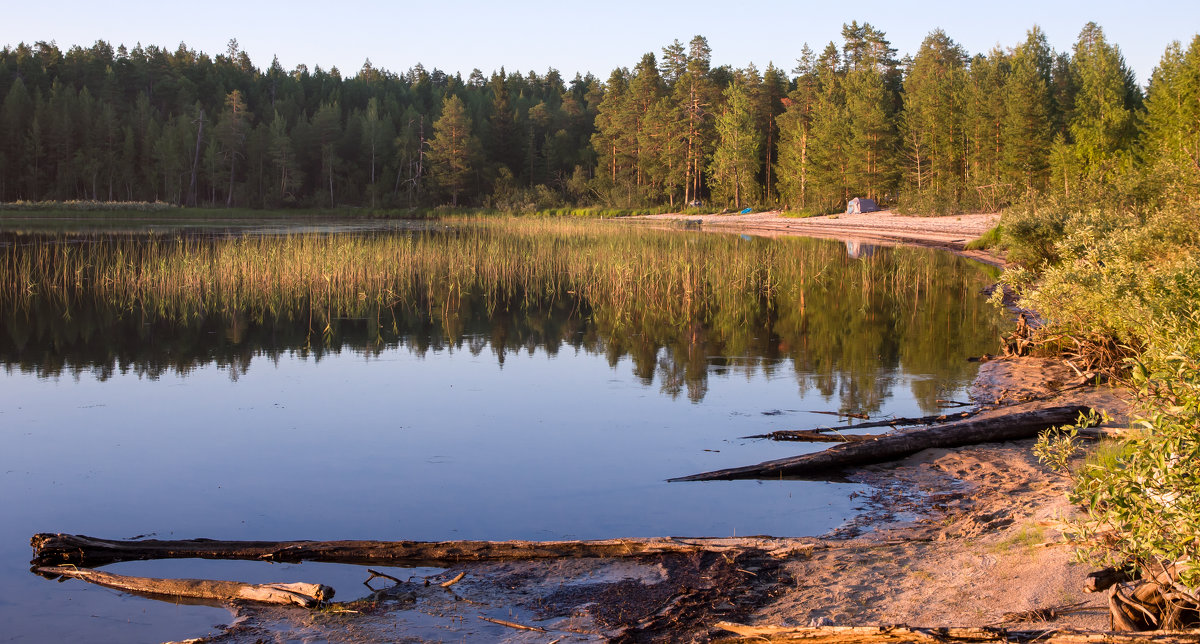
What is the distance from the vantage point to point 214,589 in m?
5.07

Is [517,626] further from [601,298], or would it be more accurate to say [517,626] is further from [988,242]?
[988,242]

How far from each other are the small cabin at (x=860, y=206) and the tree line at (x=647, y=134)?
210 centimetres

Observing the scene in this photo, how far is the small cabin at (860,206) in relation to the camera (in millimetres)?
53250

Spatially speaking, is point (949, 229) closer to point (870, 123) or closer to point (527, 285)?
point (870, 123)

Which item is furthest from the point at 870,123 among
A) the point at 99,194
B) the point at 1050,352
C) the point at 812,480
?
the point at 99,194

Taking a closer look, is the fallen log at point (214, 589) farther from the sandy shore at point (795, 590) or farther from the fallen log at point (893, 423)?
the fallen log at point (893, 423)

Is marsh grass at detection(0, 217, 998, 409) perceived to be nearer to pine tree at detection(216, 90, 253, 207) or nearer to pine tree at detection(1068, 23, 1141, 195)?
pine tree at detection(1068, 23, 1141, 195)

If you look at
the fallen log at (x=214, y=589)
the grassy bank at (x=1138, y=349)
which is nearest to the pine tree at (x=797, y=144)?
the grassy bank at (x=1138, y=349)

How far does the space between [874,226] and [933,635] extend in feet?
146

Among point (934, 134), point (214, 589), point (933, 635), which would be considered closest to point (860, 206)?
point (934, 134)

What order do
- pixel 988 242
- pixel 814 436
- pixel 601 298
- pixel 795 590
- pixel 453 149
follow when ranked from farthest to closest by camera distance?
pixel 453 149 < pixel 988 242 < pixel 601 298 < pixel 814 436 < pixel 795 590

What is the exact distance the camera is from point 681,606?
4.74m

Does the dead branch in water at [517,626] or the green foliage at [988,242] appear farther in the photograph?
the green foliage at [988,242]

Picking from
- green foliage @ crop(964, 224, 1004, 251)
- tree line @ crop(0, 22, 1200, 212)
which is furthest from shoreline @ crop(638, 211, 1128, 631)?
tree line @ crop(0, 22, 1200, 212)
